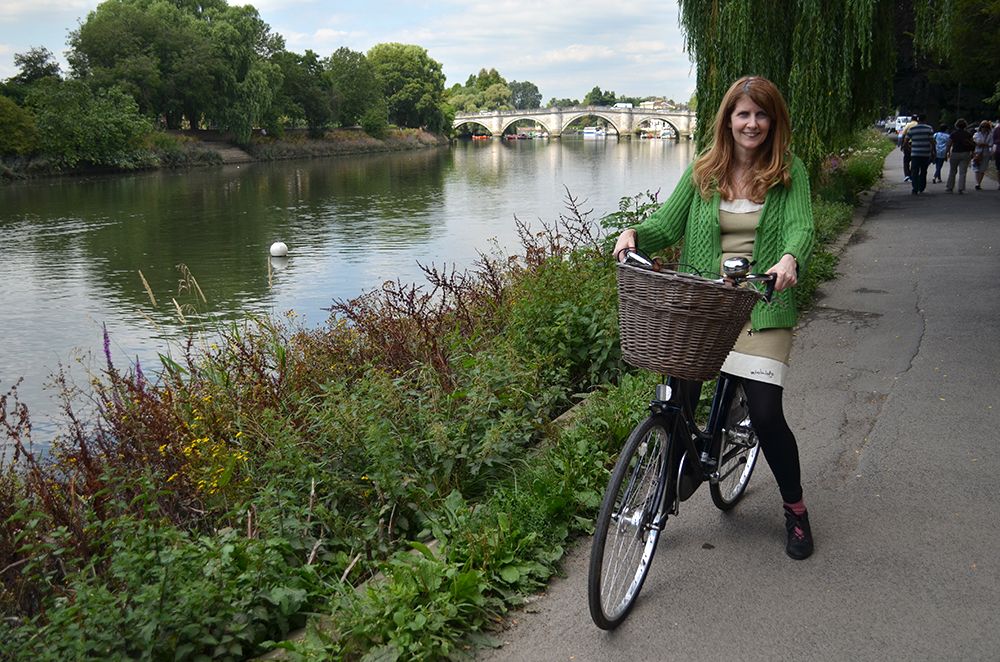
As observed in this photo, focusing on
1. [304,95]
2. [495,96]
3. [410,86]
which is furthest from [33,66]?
[495,96]

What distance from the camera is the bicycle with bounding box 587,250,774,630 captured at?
113 inches

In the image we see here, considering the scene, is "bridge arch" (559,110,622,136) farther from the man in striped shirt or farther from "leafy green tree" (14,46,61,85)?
the man in striped shirt

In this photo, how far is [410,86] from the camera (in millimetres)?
101375

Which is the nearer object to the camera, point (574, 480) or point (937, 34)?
point (574, 480)

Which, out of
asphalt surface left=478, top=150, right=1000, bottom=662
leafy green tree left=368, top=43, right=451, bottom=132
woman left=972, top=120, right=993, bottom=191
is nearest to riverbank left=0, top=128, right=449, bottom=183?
leafy green tree left=368, top=43, right=451, bottom=132

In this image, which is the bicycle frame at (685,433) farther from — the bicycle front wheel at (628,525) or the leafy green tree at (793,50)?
the leafy green tree at (793,50)

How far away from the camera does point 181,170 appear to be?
50844 millimetres

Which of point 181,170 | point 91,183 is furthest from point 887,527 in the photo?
point 181,170

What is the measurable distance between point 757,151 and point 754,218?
0.84ft

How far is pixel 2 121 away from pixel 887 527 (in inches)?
1909

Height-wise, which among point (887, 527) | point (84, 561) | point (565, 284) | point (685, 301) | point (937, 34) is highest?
point (937, 34)

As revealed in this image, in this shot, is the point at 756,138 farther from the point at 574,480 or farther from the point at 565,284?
the point at 565,284

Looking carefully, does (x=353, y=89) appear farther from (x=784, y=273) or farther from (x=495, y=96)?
(x=784, y=273)

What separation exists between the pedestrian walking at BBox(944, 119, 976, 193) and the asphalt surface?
514 inches
